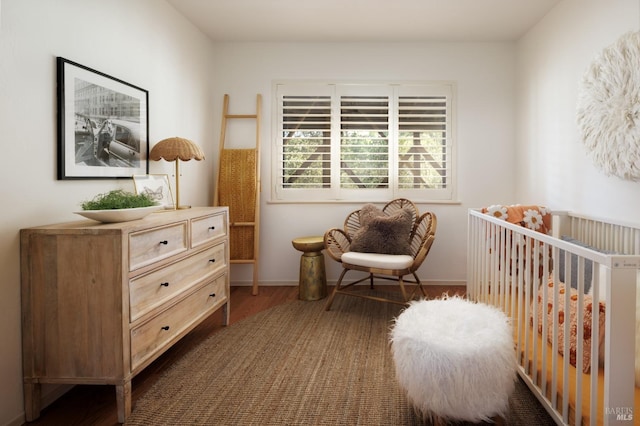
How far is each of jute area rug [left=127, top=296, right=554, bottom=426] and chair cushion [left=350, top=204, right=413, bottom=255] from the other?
648mm

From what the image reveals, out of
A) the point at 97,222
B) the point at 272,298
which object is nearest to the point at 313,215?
the point at 272,298

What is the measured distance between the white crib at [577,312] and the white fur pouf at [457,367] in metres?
0.21

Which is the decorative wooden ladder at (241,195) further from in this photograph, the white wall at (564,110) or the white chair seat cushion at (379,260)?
the white wall at (564,110)

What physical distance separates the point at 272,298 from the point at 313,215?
3.16 feet

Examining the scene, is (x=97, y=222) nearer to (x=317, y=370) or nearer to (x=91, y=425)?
(x=91, y=425)

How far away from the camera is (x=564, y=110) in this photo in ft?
9.86

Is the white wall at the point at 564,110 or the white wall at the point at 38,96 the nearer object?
the white wall at the point at 38,96

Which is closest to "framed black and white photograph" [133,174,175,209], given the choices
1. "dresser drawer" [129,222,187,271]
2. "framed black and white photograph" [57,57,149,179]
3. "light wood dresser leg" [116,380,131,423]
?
"framed black and white photograph" [57,57,149,179]

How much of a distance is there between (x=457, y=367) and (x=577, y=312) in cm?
47

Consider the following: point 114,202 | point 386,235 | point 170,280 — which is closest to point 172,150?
→ point 114,202

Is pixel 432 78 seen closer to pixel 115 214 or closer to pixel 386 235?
pixel 386 235

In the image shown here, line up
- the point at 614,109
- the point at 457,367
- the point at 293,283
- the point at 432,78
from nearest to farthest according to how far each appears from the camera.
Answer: the point at 457,367, the point at 614,109, the point at 432,78, the point at 293,283

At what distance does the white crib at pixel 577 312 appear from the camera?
3.88 feet

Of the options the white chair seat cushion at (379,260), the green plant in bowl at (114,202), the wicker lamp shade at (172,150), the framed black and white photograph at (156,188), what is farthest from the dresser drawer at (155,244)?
the white chair seat cushion at (379,260)
